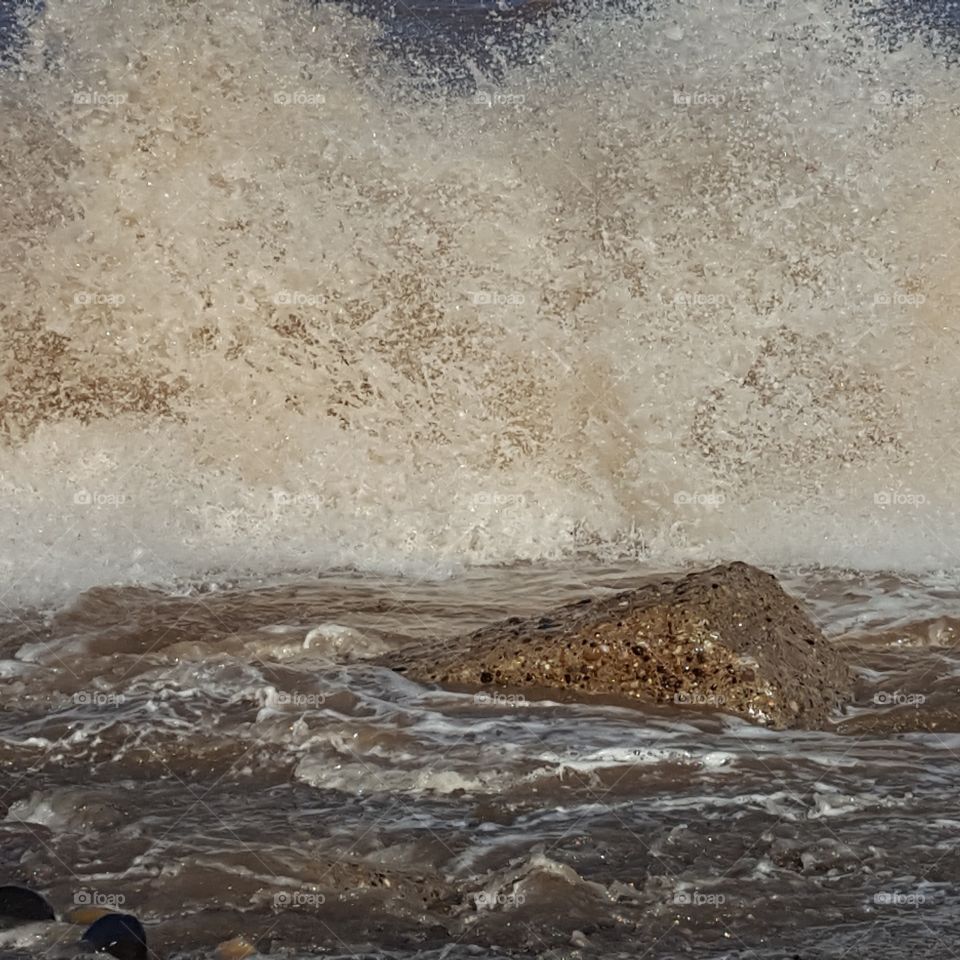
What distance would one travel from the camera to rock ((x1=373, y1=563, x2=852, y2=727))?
4.64 metres

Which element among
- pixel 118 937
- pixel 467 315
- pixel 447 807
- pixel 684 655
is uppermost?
pixel 467 315

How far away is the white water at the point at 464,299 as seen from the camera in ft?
24.4

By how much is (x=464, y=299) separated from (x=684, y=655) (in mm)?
3555

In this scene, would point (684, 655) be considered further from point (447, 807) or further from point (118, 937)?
point (118, 937)

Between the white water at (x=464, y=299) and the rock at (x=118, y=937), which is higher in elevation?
the white water at (x=464, y=299)

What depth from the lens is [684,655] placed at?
4703 mm

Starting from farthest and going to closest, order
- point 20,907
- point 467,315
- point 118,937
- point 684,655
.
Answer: point 467,315 < point 684,655 < point 20,907 < point 118,937

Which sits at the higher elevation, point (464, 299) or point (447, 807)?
point (464, 299)

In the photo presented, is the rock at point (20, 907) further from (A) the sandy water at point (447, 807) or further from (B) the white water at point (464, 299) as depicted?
(B) the white water at point (464, 299)

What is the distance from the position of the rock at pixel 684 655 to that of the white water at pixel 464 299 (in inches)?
85.2

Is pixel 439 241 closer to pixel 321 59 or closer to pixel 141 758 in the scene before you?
pixel 321 59

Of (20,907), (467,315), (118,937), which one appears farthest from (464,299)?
(118,937)

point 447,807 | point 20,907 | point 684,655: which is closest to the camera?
point 20,907

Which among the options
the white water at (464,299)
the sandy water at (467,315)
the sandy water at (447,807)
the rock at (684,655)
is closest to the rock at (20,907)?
the sandy water at (447,807)
